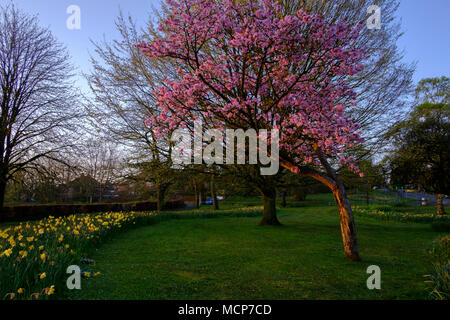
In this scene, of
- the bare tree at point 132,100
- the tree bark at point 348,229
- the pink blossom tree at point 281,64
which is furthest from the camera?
the bare tree at point 132,100

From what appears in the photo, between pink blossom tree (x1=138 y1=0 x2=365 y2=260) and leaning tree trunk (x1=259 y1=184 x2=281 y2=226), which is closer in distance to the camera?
pink blossom tree (x1=138 y1=0 x2=365 y2=260)

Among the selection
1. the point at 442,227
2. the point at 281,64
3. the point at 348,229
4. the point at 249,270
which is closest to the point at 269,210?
the point at 348,229

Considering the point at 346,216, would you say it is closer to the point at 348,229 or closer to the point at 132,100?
→ the point at 348,229

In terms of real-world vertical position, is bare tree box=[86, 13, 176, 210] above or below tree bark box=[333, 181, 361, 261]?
above

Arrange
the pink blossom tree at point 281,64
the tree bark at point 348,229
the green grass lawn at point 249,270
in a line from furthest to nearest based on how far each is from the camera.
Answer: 1. the tree bark at point 348,229
2. the pink blossom tree at point 281,64
3. the green grass lawn at point 249,270

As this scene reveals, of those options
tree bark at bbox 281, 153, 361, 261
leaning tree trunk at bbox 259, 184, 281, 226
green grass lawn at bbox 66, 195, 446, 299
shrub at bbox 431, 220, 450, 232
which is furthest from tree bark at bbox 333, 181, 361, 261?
shrub at bbox 431, 220, 450, 232

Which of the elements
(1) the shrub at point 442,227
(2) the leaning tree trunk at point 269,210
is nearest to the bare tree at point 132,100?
(2) the leaning tree trunk at point 269,210

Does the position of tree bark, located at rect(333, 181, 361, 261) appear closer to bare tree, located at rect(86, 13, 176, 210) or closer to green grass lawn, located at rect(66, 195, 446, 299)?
green grass lawn, located at rect(66, 195, 446, 299)

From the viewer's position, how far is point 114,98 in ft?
42.3

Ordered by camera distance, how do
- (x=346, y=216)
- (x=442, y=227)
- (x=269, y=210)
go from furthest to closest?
(x=269, y=210)
(x=442, y=227)
(x=346, y=216)

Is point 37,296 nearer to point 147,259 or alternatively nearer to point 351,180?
point 147,259

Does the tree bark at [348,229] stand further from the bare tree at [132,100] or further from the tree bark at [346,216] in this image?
the bare tree at [132,100]

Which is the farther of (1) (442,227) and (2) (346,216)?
(1) (442,227)
